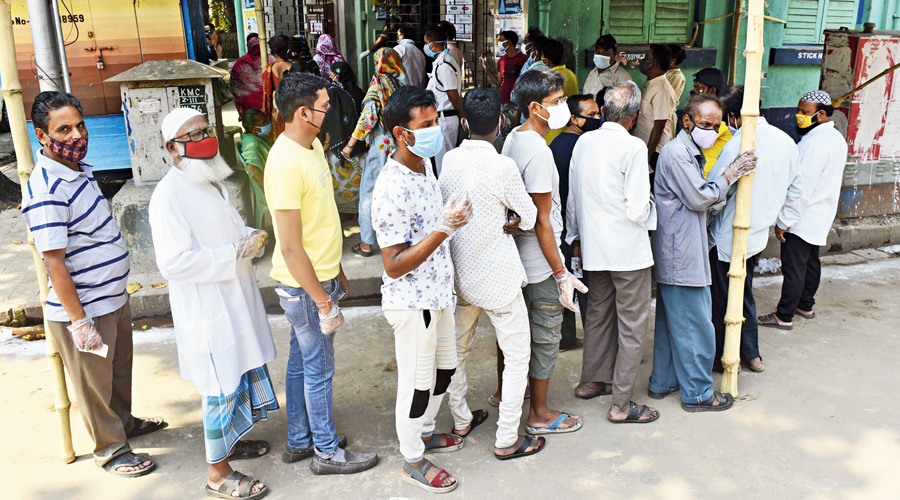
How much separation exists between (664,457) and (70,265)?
2.88 m

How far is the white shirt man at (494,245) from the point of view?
9.69 ft

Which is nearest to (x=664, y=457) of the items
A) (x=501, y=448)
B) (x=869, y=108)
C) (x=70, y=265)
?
(x=501, y=448)

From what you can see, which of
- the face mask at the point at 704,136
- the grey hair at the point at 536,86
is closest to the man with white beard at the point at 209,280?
the grey hair at the point at 536,86

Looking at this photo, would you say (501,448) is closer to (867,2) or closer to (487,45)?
(487,45)

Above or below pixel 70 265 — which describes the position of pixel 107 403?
below

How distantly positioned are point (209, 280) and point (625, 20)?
5.57m

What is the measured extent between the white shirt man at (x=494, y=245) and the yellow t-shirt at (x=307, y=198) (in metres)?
0.53

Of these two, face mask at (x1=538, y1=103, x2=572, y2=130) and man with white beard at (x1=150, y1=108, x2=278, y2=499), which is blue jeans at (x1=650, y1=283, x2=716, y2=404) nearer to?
face mask at (x1=538, y1=103, x2=572, y2=130)

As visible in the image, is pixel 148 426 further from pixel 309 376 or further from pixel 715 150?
pixel 715 150

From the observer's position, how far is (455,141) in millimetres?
6090

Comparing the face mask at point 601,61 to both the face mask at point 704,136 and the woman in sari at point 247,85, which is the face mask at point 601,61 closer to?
the face mask at point 704,136

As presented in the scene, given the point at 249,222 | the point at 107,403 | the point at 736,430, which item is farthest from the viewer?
the point at 249,222

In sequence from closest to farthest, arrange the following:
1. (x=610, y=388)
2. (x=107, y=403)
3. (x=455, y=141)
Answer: (x=107, y=403), (x=610, y=388), (x=455, y=141)

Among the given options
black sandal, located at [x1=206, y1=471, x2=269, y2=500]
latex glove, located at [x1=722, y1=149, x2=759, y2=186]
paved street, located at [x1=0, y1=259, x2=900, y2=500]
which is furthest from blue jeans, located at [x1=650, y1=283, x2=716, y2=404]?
black sandal, located at [x1=206, y1=471, x2=269, y2=500]
